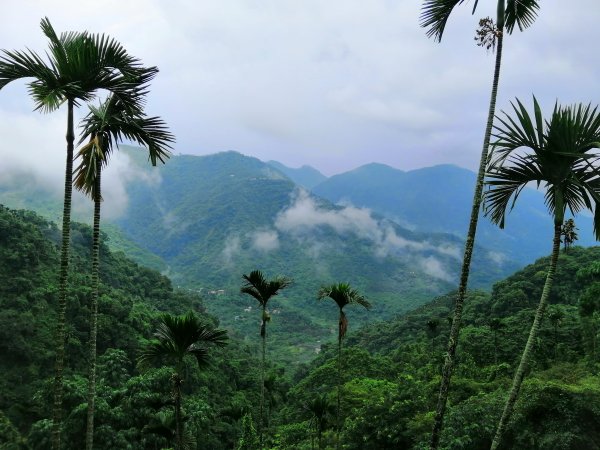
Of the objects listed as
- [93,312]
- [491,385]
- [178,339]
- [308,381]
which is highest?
[93,312]

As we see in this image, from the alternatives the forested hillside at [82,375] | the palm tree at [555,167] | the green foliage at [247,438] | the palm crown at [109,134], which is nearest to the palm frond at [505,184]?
the palm tree at [555,167]

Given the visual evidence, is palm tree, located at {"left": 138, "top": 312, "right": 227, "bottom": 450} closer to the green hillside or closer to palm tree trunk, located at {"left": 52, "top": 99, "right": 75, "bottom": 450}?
palm tree trunk, located at {"left": 52, "top": 99, "right": 75, "bottom": 450}

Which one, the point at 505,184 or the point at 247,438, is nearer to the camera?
the point at 505,184

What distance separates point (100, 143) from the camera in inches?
324

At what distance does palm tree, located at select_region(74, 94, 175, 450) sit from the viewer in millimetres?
7926

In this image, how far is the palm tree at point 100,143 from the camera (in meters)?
7.93

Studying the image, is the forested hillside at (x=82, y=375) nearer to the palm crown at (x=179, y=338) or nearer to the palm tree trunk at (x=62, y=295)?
the palm crown at (x=179, y=338)

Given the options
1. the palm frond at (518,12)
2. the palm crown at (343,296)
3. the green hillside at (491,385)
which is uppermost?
the palm frond at (518,12)

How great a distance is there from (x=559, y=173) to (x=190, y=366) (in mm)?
45879

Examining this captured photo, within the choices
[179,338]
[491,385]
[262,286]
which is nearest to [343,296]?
[262,286]

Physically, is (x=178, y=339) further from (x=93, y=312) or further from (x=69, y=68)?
(x=69, y=68)

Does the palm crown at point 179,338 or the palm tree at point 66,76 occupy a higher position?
the palm tree at point 66,76

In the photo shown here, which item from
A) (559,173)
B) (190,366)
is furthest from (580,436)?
(190,366)

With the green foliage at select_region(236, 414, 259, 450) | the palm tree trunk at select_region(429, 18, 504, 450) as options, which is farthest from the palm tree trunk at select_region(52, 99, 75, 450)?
the green foliage at select_region(236, 414, 259, 450)
